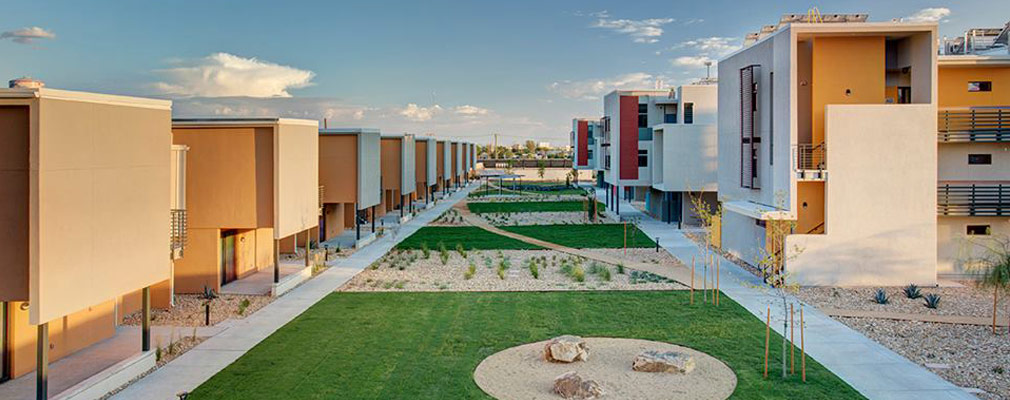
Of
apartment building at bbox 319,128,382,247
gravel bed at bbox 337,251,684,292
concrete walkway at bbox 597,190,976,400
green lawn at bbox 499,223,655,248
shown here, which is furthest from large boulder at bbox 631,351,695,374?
apartment building at bbox 319,128,382,247

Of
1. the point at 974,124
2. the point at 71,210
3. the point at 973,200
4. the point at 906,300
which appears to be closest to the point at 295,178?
the point at 71,210

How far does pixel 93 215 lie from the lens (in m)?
12.1

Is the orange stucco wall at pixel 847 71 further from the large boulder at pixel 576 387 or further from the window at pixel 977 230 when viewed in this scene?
the large boulder at pixel 576 387

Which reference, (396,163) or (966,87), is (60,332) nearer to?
(396,163)

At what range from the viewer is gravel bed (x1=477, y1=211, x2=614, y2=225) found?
42.9 m

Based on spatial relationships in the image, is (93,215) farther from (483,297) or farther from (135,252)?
(483,297)

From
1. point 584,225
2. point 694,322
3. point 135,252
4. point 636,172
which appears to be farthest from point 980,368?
point 636,172

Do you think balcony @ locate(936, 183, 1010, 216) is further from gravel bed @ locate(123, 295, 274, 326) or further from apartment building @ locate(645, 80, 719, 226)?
gravel bed @ locate(123, 295, 274, 326)

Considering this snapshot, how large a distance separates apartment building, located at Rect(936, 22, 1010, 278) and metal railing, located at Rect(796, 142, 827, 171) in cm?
433

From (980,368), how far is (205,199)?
808 inches

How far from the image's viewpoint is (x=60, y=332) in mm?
14516

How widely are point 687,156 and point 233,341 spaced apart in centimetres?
2858

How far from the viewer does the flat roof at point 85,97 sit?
10.8 m

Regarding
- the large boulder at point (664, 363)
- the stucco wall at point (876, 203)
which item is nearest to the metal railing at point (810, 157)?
the stucco wall at point (876, 203)
